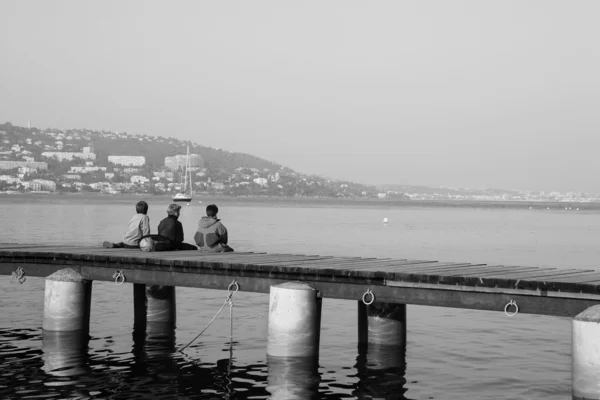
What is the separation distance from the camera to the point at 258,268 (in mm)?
16281

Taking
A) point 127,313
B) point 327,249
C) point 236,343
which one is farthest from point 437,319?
point 327,249

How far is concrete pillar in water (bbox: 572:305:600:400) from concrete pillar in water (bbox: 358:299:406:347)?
479 cm

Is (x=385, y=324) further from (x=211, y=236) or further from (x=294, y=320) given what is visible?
(x=211, y=236)

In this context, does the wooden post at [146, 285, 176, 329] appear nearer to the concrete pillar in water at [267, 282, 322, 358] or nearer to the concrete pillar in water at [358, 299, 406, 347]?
the concrete pillar in water at [358, 299, 406, 347]

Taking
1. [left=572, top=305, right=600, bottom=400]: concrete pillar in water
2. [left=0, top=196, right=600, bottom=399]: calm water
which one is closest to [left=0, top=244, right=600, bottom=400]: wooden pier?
[left=572, top=305, right=600, bottom=400]: concrete pillar in water

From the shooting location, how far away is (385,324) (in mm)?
17516

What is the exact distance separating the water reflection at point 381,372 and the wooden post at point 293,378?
78cm

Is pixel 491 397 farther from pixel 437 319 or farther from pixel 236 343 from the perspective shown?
pixel 437 319

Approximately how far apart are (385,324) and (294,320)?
2559 millimetres

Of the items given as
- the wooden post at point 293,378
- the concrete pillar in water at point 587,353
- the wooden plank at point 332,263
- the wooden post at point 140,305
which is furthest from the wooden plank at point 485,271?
the wooden post at point 140,305

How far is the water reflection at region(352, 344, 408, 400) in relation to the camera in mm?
15016

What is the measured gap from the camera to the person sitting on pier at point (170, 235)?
1927cm

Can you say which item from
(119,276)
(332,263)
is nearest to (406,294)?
(332,263)

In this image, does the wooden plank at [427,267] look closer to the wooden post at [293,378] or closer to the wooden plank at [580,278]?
the wooden plank at [580,278]
